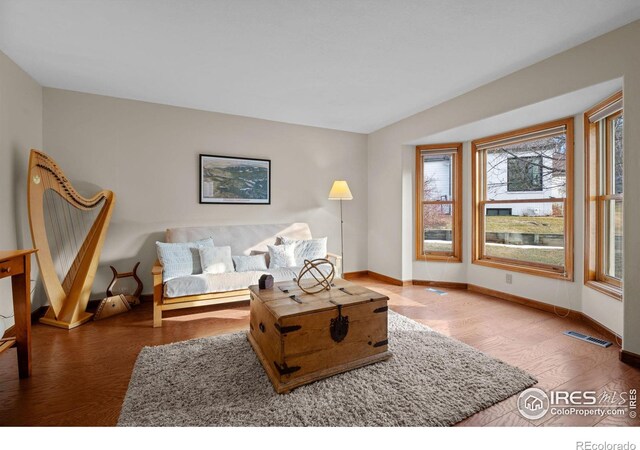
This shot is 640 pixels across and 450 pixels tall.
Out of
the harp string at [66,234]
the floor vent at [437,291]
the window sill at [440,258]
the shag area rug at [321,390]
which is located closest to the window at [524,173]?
the window sill at [440,258]

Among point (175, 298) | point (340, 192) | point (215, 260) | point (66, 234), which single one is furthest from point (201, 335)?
point (340, 192)

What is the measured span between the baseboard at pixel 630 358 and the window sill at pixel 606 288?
21.2 inches

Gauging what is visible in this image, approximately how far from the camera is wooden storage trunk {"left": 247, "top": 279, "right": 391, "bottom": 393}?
1.83m

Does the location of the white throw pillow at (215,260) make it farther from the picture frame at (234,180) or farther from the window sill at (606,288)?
the window sill at (606,288)

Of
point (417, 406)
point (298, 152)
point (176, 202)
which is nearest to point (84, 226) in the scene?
point (176, 202)

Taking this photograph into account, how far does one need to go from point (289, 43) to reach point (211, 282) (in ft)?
7.97

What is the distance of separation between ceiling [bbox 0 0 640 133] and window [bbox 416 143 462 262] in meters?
1.19

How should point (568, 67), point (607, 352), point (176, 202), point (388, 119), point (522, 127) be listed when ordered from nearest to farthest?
point (607, 352) < point (568, 67) < point (522, 127) < point (176, 202) < point (388, 119)

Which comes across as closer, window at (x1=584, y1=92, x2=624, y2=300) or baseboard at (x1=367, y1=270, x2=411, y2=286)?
window at (x1=584, y1=92, x2=624, y2=300)

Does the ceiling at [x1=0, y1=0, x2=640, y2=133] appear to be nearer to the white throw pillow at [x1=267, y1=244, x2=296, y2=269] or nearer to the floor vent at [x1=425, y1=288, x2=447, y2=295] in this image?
the white throw pillow at [x1=267, y1=244, x2=296, y2=269]

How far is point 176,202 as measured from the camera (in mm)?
3881

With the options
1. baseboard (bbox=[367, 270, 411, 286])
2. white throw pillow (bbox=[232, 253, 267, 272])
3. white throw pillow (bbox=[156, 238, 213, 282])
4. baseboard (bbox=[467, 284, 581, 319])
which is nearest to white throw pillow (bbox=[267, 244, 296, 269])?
white throw pillow (bbox=[232, 253, 267, 272])

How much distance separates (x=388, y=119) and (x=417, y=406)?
3.91 meters
